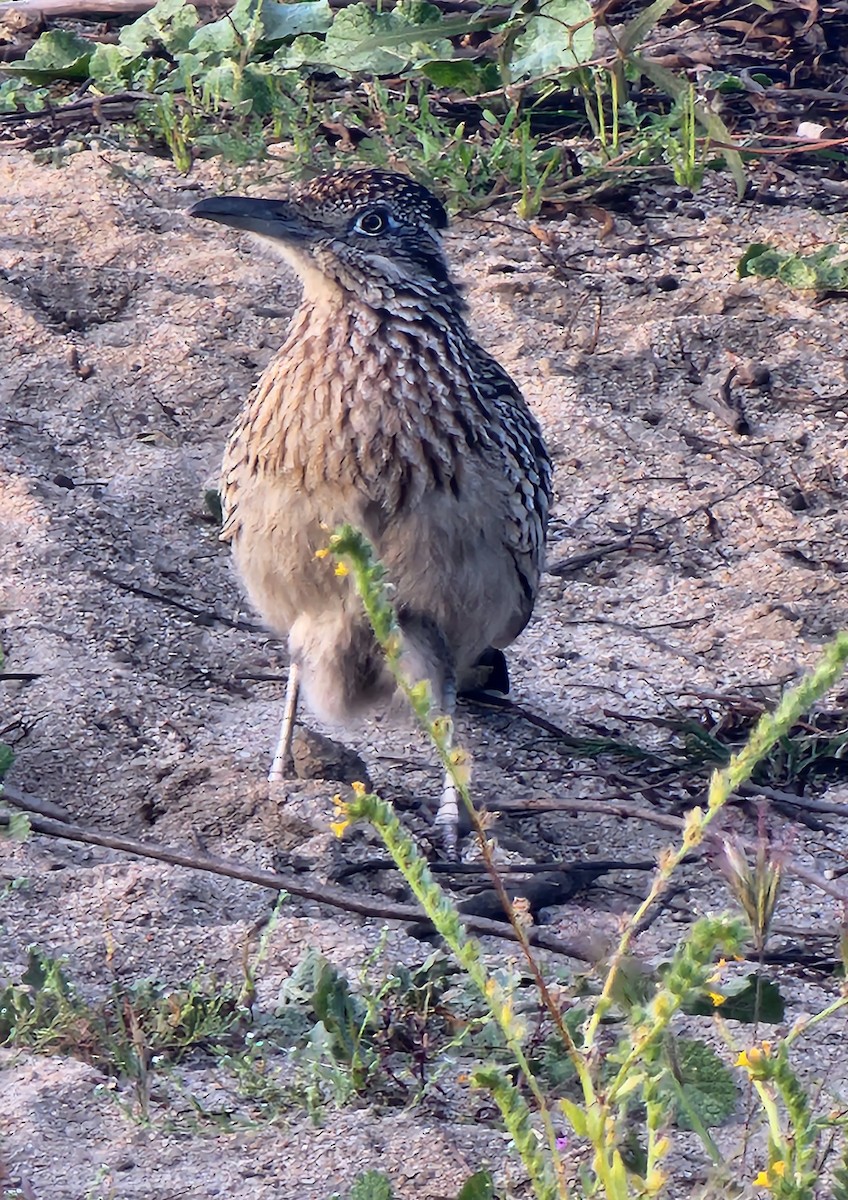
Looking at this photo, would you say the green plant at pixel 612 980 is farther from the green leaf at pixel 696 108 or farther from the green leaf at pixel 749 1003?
the green leaf at pixel 696 108

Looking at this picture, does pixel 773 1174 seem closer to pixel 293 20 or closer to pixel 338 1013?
pixel 338 1013

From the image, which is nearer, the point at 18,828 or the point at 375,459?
the point at 18,828

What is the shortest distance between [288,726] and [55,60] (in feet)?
13.1

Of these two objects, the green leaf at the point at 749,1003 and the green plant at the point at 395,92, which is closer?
the green leaf at the point at 749,1003

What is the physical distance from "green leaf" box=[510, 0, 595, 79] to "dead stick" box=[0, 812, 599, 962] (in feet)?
12.0

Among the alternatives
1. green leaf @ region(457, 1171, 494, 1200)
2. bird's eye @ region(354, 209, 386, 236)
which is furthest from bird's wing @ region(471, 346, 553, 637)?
green leaf @ region(457, 1171, 494, 1200)

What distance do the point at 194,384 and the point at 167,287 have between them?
1.82 ft

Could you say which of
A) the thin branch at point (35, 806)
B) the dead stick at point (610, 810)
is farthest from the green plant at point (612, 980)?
the thin branch at point (35, 806)

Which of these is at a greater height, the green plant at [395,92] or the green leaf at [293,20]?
the green leaf at [293,20]

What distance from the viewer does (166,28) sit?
7.46 meters

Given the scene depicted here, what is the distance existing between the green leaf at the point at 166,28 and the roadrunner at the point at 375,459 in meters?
2.80

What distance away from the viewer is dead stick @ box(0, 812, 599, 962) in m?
3.79

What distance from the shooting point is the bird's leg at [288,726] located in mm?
4805

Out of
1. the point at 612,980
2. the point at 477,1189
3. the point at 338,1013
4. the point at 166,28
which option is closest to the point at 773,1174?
the point at 612,980
